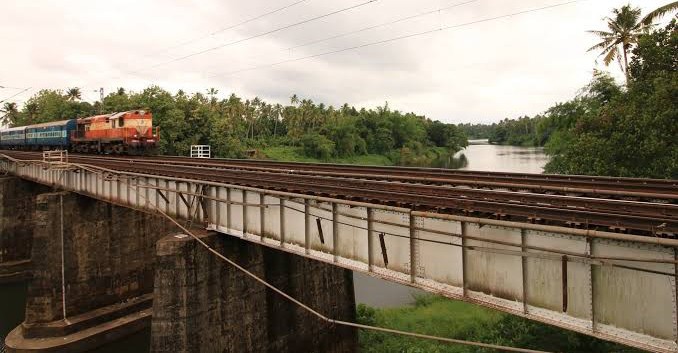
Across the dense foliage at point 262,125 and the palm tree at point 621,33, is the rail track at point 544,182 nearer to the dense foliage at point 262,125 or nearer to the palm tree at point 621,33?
the palm tree at point 621,33

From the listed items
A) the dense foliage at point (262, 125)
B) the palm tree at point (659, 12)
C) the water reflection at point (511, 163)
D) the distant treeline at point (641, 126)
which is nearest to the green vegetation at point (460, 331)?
the distant treeline at point (641, 126)

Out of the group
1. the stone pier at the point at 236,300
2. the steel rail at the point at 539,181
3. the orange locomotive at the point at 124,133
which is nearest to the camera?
the steel rail at the point at 539,181

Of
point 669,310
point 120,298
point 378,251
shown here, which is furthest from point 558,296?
point 120,298

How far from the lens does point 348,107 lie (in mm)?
130625

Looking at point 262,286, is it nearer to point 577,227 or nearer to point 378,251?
point 378,251

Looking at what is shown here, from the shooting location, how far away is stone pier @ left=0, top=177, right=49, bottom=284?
2878 centimetres

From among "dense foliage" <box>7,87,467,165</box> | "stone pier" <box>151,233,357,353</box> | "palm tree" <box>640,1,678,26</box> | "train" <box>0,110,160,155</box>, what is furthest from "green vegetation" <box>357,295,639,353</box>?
"dense foliage" <box>7,87,467,165</box>

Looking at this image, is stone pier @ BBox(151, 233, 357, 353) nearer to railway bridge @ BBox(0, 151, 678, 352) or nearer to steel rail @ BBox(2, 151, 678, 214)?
railway bridge @ BBox(0, 151, 678, 352)

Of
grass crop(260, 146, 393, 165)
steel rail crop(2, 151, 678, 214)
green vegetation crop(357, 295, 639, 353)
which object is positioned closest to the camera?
steel rail crop(2, 151, 678, 214)

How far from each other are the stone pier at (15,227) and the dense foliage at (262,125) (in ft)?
60.1

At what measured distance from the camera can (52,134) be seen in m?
40.6

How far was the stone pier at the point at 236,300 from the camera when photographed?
469 inches

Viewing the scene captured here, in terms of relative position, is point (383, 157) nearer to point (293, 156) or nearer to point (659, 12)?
point (293, 156)

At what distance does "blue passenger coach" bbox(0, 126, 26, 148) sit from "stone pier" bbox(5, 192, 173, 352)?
3607 cm
